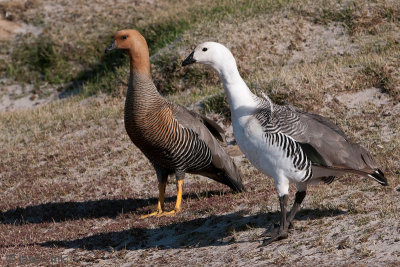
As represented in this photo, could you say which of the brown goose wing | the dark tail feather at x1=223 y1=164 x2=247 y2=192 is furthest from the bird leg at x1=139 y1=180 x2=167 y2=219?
the dark tail feather at x1=223 y1=164 x2=247 y2=192

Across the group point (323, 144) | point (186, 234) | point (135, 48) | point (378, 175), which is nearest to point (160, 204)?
point (186, 234)

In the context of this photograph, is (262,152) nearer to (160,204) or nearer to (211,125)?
(160,204)

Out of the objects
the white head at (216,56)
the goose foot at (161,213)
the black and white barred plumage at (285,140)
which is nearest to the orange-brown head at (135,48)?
the goose foot at (161,213)

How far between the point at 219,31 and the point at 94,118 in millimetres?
6506

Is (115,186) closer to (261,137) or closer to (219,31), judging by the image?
(261,137)

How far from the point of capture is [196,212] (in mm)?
10266

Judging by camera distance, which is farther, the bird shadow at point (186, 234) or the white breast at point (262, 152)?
the bird shadow at point (186, 234)

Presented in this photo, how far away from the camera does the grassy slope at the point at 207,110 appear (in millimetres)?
8531

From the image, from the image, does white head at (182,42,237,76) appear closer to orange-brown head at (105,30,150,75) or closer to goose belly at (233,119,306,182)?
goose belly at (233,119,306,182)

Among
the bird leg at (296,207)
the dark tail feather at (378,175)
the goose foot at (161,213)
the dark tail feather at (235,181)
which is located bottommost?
the goose foot at (161,213)

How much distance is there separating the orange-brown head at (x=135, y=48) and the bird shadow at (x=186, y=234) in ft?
8.89

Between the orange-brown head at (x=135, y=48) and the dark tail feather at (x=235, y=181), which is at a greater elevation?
the orange-brown head at (x=135, y=48)

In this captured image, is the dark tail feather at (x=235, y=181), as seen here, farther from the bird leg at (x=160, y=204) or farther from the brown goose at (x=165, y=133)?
the bird leg at (x=160, y=204)

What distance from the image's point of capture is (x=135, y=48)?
10.9 meters
